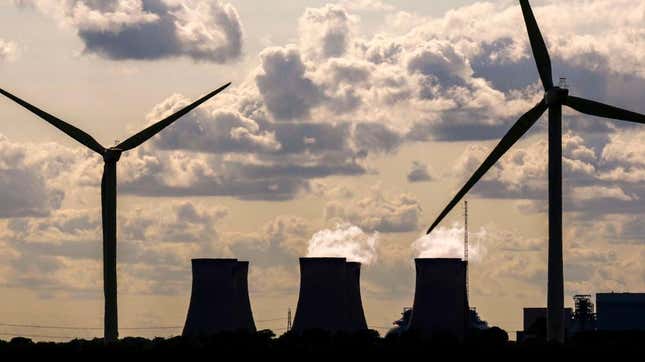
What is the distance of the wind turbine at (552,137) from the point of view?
80.1 m

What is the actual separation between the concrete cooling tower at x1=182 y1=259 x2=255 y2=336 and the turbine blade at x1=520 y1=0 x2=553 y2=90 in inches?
3343

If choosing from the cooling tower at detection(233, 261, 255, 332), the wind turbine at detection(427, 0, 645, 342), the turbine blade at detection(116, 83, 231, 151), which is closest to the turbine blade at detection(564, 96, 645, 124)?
the wind turbine at detection(427, 0, 645, 342)

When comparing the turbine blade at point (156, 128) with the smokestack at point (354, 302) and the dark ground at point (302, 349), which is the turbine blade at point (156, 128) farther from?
the smokestack at point (354, 302)

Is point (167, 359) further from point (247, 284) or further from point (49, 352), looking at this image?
point (247, 284)

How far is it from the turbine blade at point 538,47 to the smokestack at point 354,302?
83.7m

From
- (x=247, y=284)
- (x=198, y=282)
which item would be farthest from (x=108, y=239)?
(x=247, y=284)

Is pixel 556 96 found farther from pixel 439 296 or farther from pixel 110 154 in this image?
pixel 439 296

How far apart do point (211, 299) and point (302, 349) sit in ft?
129

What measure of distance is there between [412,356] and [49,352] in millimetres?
30919

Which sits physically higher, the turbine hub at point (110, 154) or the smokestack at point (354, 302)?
the turbine hub at point (110, 154)

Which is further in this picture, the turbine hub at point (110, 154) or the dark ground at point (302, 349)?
the dark ground at point (302, 349)

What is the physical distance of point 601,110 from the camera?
79938 mm

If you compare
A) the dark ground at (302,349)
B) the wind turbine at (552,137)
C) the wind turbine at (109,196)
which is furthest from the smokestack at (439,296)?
the wind turbine at (552,137)

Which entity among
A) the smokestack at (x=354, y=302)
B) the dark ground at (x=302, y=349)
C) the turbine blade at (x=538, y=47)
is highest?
the turbine blade at (x=538, y=47)
